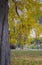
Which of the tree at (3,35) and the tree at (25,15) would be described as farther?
the tree at (25,15)

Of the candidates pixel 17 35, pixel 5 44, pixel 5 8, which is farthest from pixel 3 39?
pixel 17 35

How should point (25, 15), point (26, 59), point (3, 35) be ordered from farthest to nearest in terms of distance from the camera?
point (26, 59) < point (25, 15) < point (3, 35)

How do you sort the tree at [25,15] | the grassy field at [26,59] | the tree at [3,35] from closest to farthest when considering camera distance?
1. the tree at [3,35]
2. the tree at [25,15]
3. the grassy field at [26,59]

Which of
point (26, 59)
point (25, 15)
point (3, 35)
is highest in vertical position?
point (25, 15)

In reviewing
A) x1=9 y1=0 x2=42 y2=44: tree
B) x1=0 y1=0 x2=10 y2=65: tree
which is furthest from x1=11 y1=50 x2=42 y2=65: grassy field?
x1=0 y1=0 x2=10 y2=65: tree

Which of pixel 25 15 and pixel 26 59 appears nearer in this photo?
pixel 25 15

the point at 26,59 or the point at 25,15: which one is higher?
the point at 25,15

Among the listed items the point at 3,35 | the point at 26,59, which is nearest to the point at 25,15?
the point at 3,35

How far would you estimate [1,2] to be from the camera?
802 centimetres

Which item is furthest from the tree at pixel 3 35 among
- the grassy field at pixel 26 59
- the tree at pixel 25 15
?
the grassy field at pixel 26 59

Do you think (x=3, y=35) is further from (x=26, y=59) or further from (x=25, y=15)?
(x=26, y=59)

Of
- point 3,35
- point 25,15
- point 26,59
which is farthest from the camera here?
point 26,59

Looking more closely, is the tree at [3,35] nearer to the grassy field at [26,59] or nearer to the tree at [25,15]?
the tree at [25,15]

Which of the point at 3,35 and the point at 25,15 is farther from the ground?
the point at 25,15
